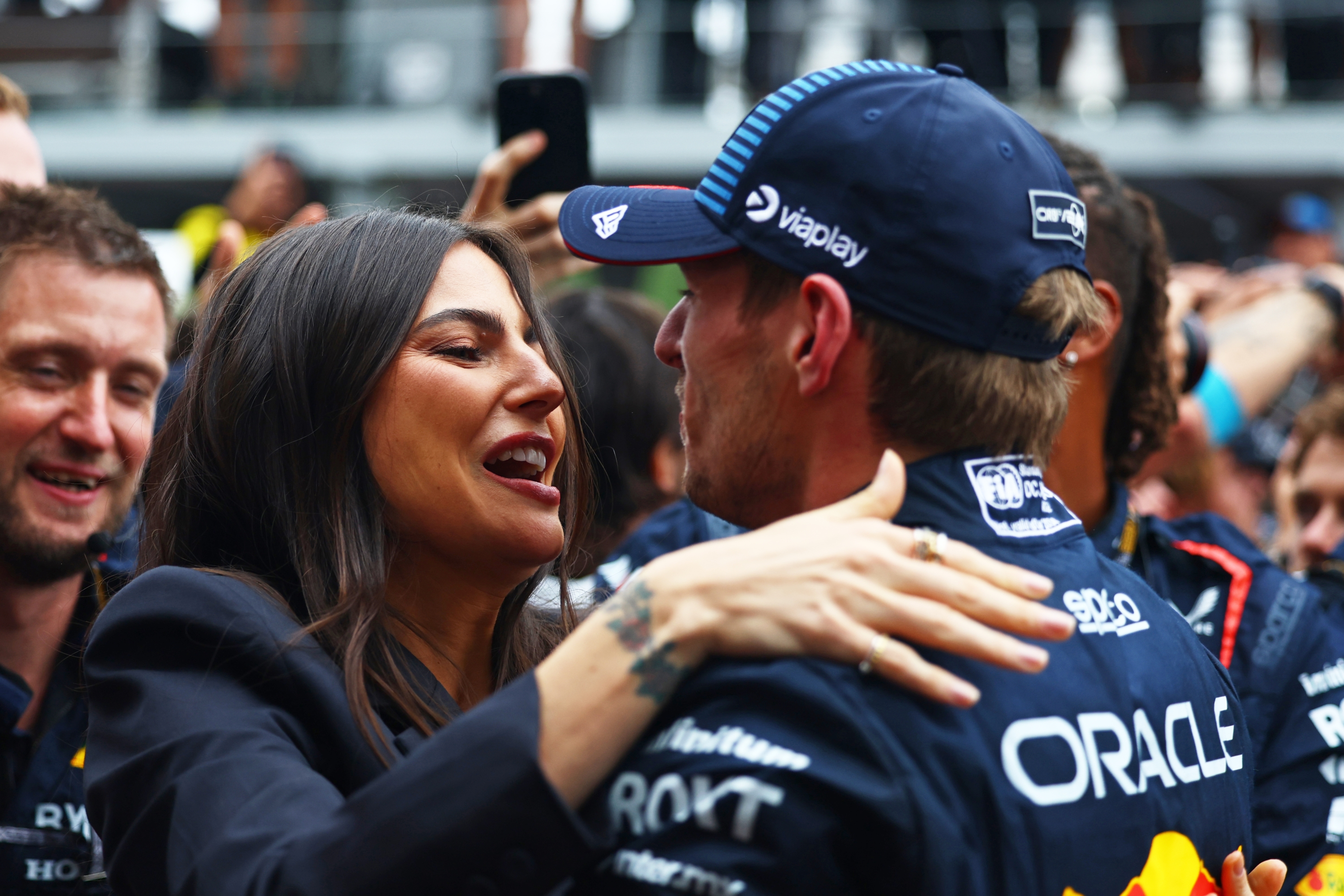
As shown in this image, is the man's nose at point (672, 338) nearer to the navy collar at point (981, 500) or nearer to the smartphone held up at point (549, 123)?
the navy collar at point (981, 500)

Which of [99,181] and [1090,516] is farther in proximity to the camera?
[99,181]

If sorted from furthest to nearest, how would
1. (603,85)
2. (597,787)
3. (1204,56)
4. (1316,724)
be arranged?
(603,85) → (1204,56) → (1316,724) → (597,787)

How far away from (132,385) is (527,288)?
1112 mm

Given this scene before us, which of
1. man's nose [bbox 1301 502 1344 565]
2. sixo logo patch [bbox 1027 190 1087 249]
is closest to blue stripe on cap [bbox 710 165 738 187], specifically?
sixo logo patch [bbox 1027 190 1087 249]

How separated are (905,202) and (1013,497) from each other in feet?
1.25

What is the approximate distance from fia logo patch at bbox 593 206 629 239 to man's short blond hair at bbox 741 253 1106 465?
268mm

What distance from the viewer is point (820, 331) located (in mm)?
1601

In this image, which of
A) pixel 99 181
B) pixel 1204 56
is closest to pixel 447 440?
pixel 1204 56

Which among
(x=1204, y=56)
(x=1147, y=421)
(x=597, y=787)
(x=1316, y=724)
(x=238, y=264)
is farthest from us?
(x=1204, y=56)

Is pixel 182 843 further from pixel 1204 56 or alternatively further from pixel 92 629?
pixel 1204 56

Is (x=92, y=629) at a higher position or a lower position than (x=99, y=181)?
higher

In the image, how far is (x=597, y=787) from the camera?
4.79 ft

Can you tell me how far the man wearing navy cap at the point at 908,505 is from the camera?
1.38m

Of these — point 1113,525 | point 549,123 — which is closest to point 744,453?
point 1113,525
